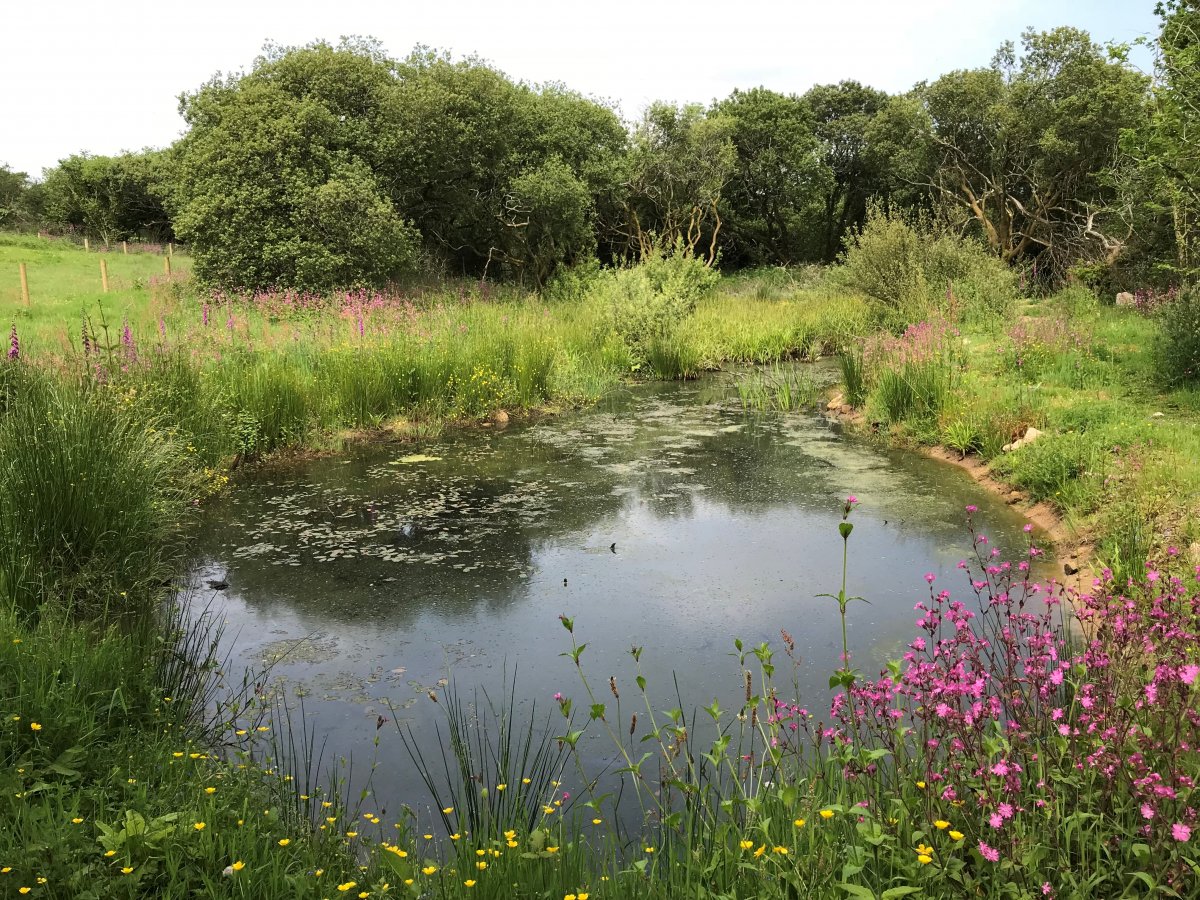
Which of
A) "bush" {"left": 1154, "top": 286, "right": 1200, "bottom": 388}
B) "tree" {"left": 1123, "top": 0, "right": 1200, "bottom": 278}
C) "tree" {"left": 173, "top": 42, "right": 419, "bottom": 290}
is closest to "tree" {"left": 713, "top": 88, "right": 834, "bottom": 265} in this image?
"tree" {"left": 173, "top": 42, "right": 419, "bottom": 290}

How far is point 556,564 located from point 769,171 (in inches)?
943

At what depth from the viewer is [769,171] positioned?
1042 inches

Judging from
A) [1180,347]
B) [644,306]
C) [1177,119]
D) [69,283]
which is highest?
[1177,119]

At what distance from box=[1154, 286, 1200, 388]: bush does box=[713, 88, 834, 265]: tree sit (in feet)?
58.8

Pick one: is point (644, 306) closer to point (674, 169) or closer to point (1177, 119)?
point (1177, 119)

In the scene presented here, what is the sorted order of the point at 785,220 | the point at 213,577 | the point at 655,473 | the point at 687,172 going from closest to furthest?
the point at 213,577 → the point at 655,473 → the point at 687,172 → the point at 785,220

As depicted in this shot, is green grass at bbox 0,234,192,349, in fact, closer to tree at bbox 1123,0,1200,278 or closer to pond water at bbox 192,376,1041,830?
pond water at bbox 192,376,1041,830

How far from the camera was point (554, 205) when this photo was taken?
18828mm

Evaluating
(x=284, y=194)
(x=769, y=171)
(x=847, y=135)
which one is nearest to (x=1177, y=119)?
(x=284, y=194)

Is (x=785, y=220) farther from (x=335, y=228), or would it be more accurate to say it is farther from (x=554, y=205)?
(x=335, y=228)

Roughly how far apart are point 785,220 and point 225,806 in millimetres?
28425

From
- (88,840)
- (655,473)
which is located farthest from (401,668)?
(655,473)

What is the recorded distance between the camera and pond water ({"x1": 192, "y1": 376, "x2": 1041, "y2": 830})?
374 centimetres

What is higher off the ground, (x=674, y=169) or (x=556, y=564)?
(x=674, y=169)
